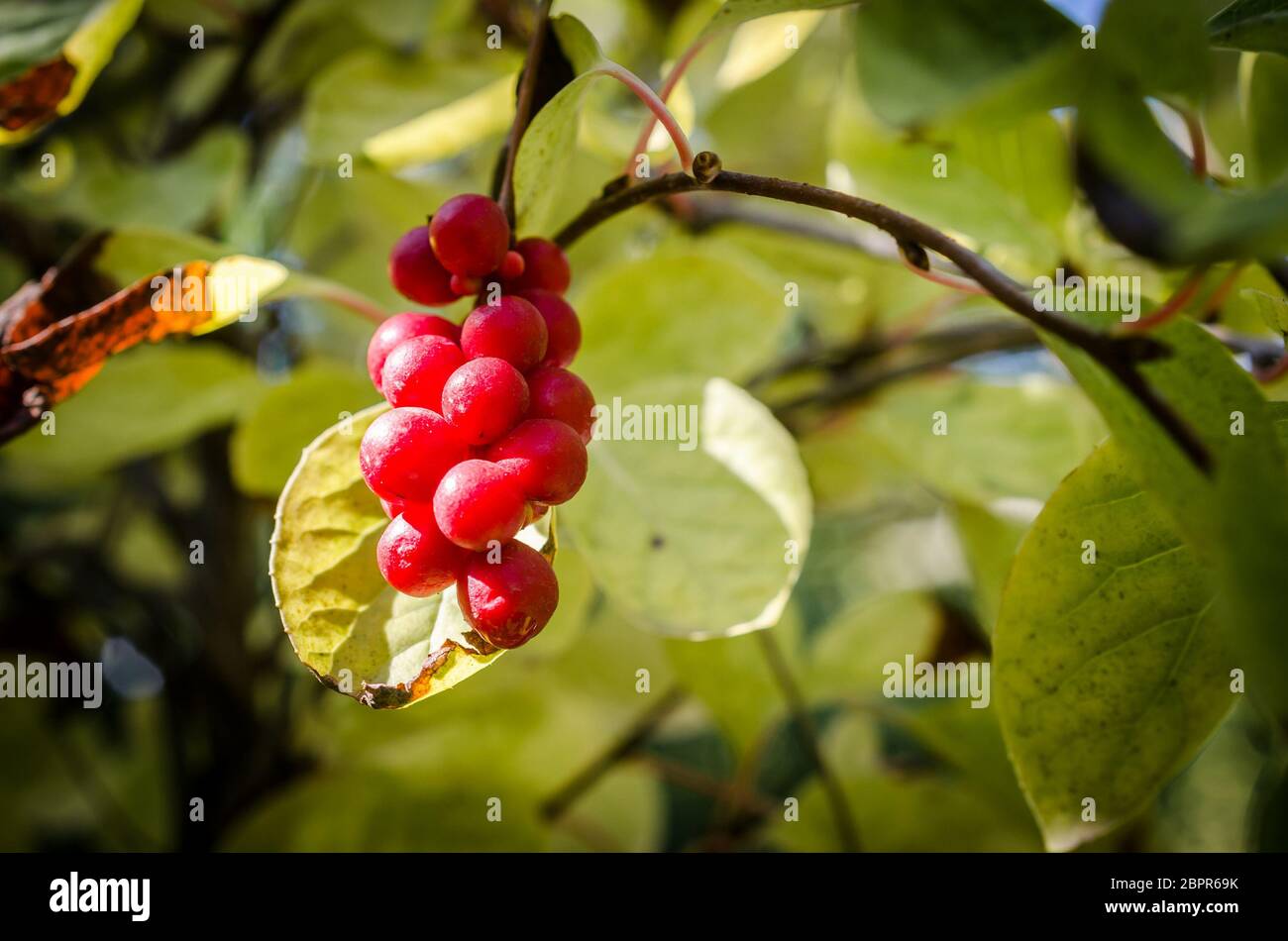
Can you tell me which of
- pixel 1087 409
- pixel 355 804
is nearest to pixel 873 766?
pixel 1087 409

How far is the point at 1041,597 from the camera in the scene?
1.61ft

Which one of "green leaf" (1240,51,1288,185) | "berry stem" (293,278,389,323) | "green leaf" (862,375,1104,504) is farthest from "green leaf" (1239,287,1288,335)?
"berry stem" (293,278,389,323)

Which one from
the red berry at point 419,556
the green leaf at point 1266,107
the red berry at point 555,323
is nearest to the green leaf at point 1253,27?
the green leaf at point 1266,107

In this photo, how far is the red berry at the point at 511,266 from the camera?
0.44m

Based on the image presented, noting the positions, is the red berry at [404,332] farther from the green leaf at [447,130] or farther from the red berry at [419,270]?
the green leaf at [447,130]

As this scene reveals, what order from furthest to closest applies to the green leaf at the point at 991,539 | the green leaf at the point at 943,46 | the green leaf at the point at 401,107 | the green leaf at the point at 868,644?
the green leaf at the point at 868,644 → the green leaf at the point at 991,539 → the green leaf at the point at 401,107 → the green leaf at the point at 943,46

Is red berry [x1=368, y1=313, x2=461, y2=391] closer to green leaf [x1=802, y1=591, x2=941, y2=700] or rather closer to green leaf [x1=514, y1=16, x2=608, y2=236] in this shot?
green leaf [x1=514, y1=16, x2=608, y2=236]

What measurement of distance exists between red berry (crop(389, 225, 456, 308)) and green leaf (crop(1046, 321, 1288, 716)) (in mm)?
292

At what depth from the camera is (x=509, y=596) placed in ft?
1.21

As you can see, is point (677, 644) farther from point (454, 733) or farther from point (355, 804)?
point (355, 804)

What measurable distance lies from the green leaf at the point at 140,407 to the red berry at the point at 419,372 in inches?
20.1

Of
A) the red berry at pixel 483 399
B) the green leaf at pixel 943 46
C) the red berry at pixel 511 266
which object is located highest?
the green leaf at pixel 943 46

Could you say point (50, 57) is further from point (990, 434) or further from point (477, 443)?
point (990, 434)
